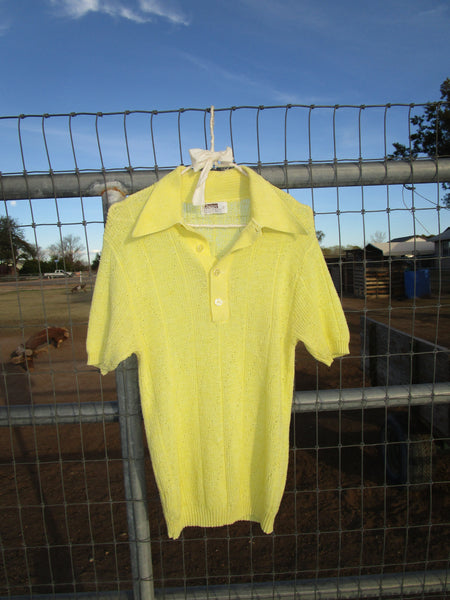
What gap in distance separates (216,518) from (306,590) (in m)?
0.65

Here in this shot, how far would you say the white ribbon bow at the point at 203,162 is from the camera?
1418mm

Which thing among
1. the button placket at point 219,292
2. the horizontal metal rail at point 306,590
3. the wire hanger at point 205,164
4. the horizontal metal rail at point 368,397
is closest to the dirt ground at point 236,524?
the horizontal metal rail at point 306,590

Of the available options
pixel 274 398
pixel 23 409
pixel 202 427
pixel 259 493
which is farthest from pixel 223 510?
pixel 23 409

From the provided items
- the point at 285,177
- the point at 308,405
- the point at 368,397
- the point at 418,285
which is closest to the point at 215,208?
the point at 285,177

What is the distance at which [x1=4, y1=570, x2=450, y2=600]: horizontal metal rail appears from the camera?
5.56 feet

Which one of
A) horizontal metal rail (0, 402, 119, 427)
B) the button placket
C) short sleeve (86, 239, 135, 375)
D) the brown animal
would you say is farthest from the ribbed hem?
the brown animal

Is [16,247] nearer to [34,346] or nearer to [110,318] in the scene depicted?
[110,318]

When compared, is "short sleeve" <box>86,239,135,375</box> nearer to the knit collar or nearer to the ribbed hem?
the knit collar

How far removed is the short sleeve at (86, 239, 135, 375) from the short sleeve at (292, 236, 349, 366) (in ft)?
1.98

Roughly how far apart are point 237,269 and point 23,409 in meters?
1.02

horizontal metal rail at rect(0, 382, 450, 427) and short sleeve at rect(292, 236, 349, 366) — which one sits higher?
short sleeve at rect(292, 236, 349, 366)

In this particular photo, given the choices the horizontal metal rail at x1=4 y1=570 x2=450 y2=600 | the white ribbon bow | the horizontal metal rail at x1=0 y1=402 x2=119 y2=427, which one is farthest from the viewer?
the horizontal metal rail at x1=4 y1=570 x2=450 y2=600

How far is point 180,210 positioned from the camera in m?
1.33

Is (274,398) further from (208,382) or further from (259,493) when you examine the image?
(259,493)
